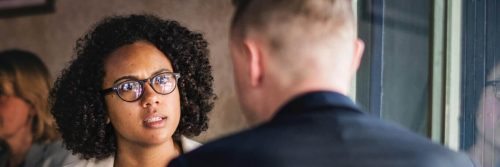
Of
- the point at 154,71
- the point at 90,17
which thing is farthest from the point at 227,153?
the point at 90,17

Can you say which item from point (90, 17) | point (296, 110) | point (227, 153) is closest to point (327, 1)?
point (296, 110)

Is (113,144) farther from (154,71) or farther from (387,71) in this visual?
(387,71)

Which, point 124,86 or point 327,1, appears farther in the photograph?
point 124,86

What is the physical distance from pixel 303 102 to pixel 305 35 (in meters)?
0.12

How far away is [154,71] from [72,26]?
60 cm

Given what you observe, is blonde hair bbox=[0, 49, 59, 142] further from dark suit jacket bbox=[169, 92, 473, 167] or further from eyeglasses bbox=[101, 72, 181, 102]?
dark suit jacket bbox=[169, 92, 473, 167]

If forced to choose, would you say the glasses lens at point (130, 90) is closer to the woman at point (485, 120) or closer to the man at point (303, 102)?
the woman at point (485, 120)

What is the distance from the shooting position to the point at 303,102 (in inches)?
53.9

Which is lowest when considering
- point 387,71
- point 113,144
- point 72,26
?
point 113,144

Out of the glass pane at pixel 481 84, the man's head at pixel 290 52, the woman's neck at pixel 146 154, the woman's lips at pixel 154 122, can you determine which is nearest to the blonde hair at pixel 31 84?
the woman's neck at pixel 146 154

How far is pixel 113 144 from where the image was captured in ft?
9.50

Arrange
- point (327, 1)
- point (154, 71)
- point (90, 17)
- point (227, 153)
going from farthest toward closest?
point (90, 17) < point (154, 71) < point (327, 1) < point (227, 153)

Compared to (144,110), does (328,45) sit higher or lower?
higher

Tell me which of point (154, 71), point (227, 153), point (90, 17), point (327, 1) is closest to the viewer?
point (227, 153)
